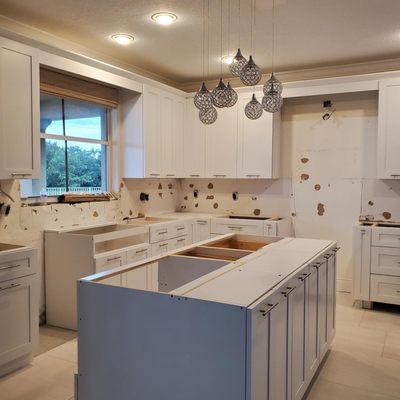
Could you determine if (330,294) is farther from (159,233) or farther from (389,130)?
(389,130)

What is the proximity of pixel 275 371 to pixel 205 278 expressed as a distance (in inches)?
20.8

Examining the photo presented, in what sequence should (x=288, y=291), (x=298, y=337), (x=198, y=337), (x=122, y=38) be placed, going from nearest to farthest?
(x=198, y=337)
(x=288, y=291)
(x=298, y=337)
(x=122, y=38)

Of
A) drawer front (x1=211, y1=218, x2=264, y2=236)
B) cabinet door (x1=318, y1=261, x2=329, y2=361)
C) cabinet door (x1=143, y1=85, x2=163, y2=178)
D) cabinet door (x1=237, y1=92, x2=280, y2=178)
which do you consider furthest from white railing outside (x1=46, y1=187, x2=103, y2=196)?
cabinet door (x1=318, y1=261, x2=329, y2=361)

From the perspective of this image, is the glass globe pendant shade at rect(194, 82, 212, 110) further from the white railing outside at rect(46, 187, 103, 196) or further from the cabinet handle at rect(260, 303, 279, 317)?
the white railing outside at rect(46, 187, 103, 196)

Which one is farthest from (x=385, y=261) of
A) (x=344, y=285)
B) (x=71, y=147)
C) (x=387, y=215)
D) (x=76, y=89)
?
(x=76, y=89)

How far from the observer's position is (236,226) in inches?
189

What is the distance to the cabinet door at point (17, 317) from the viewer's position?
2.72m

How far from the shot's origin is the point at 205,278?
1965mm

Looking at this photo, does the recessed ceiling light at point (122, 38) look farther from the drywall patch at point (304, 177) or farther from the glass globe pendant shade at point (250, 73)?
the drywall patch at point (304, 177)

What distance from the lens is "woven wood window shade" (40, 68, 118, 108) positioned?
3571 mm

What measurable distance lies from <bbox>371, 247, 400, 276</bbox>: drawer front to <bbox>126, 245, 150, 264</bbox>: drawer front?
2.27 meters

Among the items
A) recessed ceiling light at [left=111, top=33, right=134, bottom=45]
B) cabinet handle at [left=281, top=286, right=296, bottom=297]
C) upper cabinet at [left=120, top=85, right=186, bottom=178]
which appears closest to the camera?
cabinet handle at [left=281, top=286, right=296, bottom=297]

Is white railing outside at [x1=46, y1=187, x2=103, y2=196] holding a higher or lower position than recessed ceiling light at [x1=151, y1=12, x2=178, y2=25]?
lower

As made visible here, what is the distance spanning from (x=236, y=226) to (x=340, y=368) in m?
2.15
